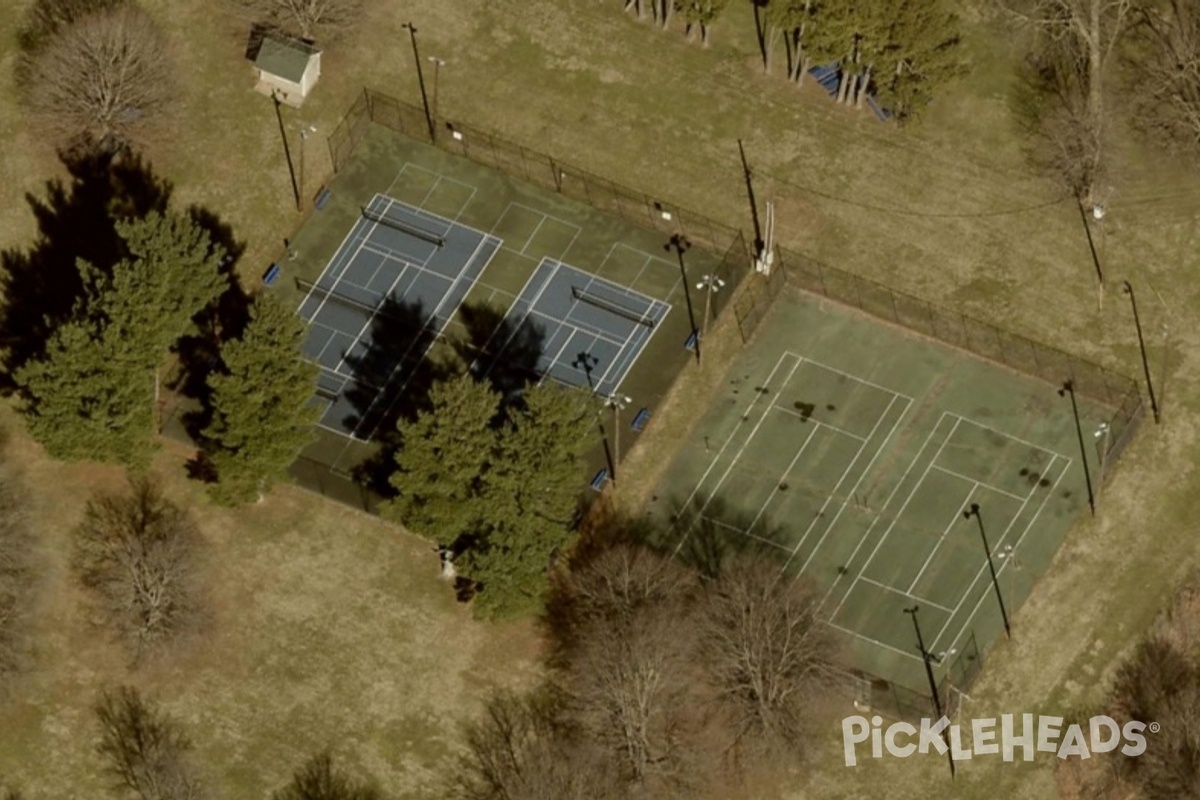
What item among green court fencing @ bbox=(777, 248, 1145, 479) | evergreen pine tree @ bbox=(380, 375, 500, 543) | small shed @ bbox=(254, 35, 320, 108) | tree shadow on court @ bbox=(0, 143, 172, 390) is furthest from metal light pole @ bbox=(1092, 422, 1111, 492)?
tree shadow on court @ bbox=(0, 143, 172, 390)

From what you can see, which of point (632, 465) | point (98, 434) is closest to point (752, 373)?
point (632, 465)

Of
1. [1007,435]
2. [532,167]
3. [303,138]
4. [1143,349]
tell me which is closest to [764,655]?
[1007,435]

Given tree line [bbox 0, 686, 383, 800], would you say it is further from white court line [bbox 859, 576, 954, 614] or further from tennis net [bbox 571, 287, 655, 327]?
tennis net [bbox 571, 287, 655, 327]

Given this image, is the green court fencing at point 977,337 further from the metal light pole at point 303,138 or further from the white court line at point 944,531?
the metal light pole at point 303,138

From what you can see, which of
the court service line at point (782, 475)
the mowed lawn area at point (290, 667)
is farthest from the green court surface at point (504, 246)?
the mowed lawn area at point (290, 667)

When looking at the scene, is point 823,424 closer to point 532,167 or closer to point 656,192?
point 656,192
